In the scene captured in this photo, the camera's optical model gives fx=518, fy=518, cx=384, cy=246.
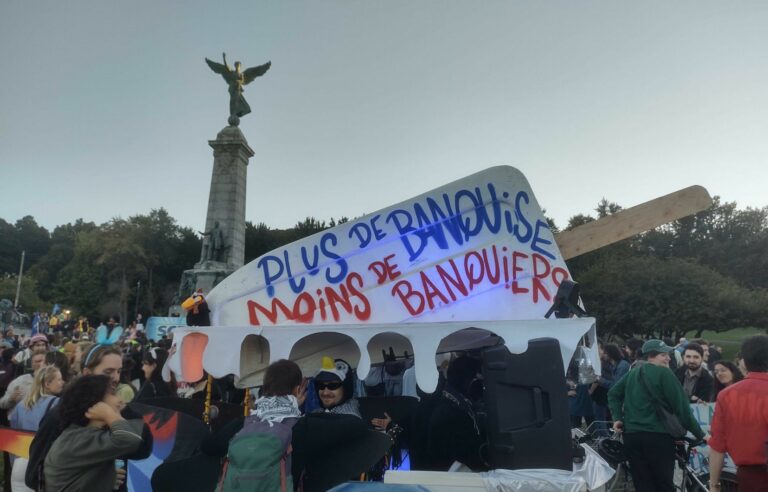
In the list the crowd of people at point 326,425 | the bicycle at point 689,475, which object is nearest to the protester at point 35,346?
the crowd of people at point 326,425

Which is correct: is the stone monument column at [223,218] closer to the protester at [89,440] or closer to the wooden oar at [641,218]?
the wooden oar at [641,218]

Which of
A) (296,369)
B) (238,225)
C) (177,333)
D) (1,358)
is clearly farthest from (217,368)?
(238,225)

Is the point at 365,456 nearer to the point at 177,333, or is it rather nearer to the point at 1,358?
the point at 177,333

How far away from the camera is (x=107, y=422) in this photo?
2736mm

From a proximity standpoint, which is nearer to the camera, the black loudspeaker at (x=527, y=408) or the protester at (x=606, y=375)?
the black loudspeaker at (x=527, y=408)

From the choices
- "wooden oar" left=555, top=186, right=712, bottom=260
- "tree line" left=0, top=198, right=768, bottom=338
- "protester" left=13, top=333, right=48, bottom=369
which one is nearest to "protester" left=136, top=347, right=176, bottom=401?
"protester" left=13, top=333, right=48, bottom=369

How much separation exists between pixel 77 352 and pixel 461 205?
5.31 meters

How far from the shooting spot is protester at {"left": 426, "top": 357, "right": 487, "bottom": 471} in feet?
11.6

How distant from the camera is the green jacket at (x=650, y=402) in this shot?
4.45 metres

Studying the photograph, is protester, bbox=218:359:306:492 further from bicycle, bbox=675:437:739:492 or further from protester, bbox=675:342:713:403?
protester, bbox=675:342:713:403

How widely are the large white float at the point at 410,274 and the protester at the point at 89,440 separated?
5.45 feet

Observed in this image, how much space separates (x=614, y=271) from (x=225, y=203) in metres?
28.3

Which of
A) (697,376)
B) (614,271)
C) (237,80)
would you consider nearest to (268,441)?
(697,376)

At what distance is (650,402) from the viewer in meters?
4.57
